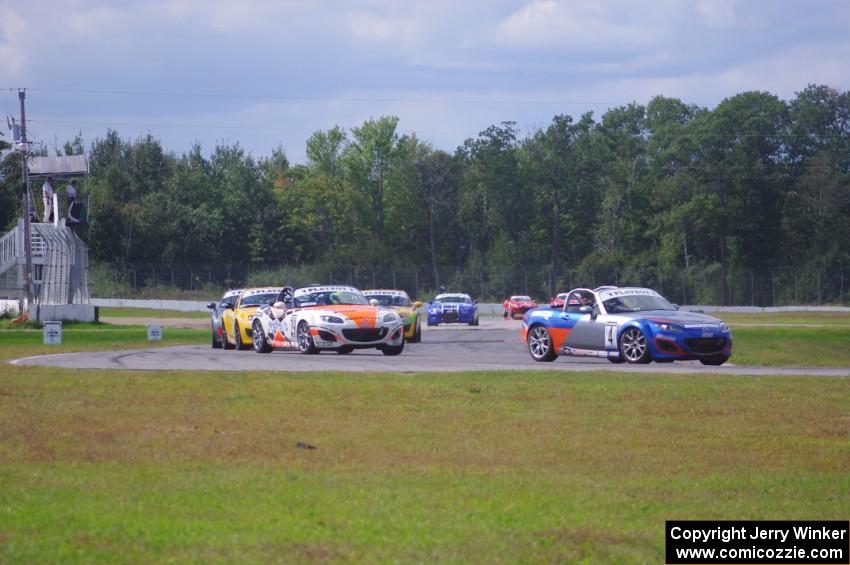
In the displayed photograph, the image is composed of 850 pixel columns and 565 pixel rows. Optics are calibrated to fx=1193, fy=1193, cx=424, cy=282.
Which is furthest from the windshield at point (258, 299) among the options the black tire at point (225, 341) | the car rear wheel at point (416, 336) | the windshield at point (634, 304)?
the windshield at point (634, 304)

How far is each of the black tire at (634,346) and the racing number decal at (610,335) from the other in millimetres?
178

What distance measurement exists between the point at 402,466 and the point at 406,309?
22834mm

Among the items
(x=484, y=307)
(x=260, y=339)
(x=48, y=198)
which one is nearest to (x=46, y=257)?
(x=48, y=198)

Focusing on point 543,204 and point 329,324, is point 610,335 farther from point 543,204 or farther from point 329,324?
point 543,204

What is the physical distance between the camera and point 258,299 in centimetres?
2750

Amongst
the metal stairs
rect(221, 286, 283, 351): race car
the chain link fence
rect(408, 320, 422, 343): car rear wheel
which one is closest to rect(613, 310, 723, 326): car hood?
rect(221, 286, 283, 351): race car

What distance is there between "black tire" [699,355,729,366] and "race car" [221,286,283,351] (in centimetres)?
951

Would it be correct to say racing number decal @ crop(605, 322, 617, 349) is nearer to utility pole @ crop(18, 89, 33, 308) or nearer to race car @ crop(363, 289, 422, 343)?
race car @ crop(363, 289, 422, 343)

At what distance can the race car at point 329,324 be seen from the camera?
75.0 feet

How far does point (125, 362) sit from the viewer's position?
21.4 metres

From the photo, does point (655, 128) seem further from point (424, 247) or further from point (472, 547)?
point (472, 547)

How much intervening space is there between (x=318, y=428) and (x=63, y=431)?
7.85 feet

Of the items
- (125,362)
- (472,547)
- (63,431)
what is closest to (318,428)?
(63,431)

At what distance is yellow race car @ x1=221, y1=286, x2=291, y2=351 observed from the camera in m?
26.3
